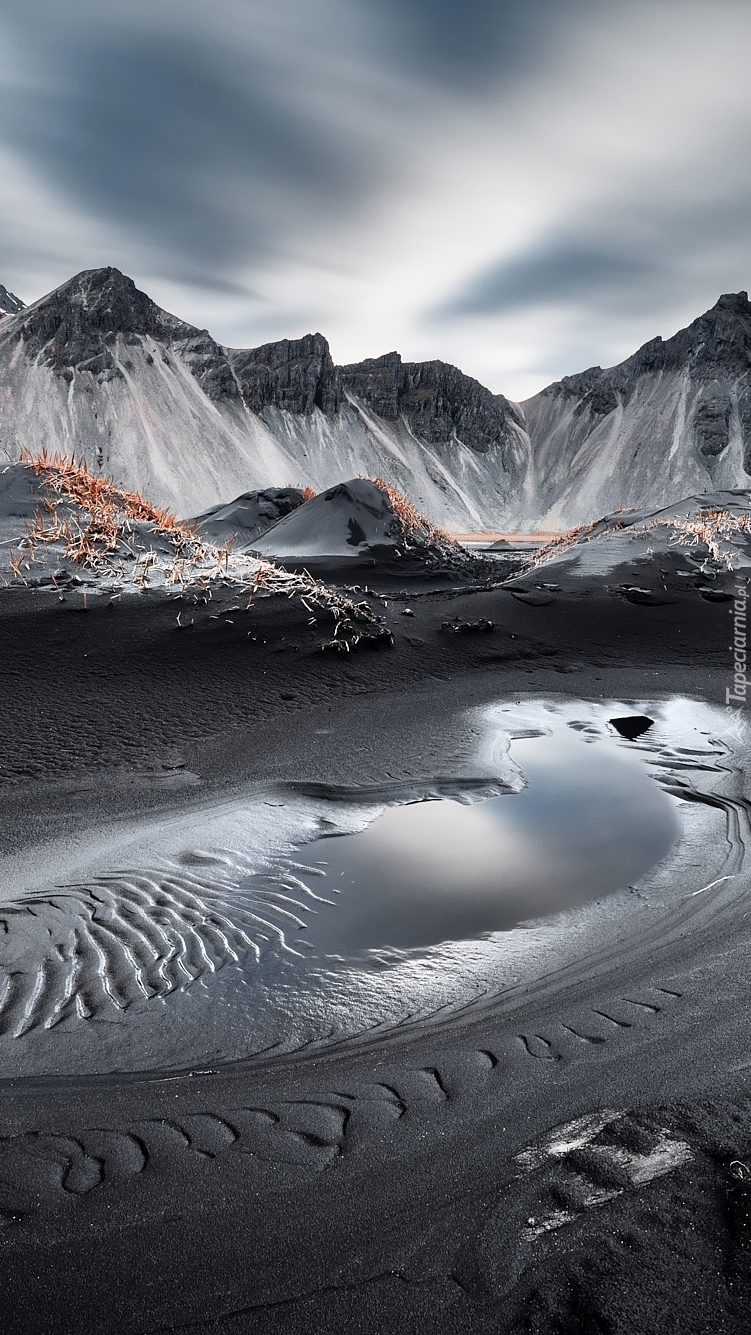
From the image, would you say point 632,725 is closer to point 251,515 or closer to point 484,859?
point 484,859

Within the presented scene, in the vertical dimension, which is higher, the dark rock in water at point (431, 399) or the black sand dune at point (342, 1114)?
the dark rock in water at point (431, 399)

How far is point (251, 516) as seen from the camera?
23.1m

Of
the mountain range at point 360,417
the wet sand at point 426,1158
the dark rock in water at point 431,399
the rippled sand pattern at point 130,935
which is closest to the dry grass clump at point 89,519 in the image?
the wet sand at point 426,1158

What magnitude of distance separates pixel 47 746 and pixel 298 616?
390 centimetres

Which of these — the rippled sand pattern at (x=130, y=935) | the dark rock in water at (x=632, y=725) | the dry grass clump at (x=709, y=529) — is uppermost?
the dry grass clump at (x=709, y=529)

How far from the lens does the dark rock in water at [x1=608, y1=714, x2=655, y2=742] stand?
631 cm

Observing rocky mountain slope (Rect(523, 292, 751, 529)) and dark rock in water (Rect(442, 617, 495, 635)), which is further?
rocky mountain slope (Rect(523, 292, 751, 529))

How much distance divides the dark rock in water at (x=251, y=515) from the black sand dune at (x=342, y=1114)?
1811 cm

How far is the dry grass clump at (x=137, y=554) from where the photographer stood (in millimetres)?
8492

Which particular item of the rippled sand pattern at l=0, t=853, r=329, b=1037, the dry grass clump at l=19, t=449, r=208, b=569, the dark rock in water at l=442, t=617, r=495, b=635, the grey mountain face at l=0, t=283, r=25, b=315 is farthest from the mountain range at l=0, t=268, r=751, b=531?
the grey mountain face at l=0, t=283, r=25, b=315

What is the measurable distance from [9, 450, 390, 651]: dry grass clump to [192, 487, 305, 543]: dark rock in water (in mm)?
11560

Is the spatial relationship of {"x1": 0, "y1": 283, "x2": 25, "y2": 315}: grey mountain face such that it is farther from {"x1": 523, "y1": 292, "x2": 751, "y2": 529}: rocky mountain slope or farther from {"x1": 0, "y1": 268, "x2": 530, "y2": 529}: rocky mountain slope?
{"x1": 523, "y1": 292, "x2": 751, "y2": 529}: rocky mountain slope

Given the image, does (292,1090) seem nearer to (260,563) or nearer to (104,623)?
(104,623)

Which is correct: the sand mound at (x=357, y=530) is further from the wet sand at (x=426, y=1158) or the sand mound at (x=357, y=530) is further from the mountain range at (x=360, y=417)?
the mountain range at (x=360, y=417)
